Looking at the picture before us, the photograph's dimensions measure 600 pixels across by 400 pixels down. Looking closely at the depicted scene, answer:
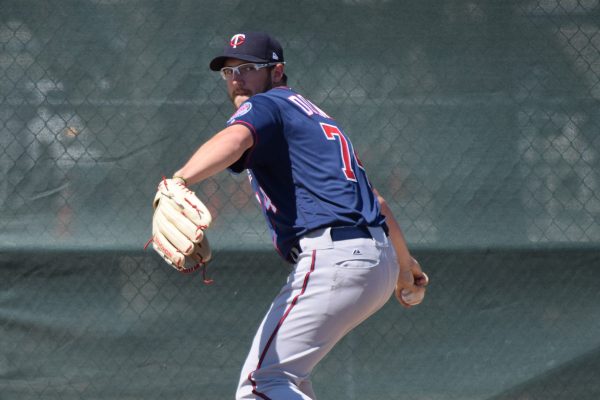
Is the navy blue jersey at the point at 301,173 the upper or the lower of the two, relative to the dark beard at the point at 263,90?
lower

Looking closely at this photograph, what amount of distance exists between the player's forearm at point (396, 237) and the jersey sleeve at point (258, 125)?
0.65 m

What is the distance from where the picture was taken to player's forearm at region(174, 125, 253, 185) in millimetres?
2893

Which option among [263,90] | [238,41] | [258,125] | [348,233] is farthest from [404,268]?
[238,41]

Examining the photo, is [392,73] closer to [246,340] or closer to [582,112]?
[582,112]

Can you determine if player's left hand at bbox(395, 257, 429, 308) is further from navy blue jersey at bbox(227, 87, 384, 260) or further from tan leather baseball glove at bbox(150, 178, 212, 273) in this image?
tan leather baseball glove at bbox(150, 178, 212, 273)

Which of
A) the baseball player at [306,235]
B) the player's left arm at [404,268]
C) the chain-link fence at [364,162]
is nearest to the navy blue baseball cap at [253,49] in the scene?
the baseball player at [306,235]

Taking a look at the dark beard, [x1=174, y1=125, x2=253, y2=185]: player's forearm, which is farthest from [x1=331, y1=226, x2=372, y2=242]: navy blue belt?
the dark beard

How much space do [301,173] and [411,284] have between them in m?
0.80

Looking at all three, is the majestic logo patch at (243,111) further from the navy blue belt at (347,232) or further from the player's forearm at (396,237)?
the player's forearm at (396,237)

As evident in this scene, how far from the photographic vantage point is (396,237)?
3727mm

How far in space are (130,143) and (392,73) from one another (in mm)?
1461

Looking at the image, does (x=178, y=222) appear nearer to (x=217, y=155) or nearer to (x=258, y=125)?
(x=217, y=155)

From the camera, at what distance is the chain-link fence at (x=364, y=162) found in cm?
498

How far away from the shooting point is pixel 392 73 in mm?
5121
